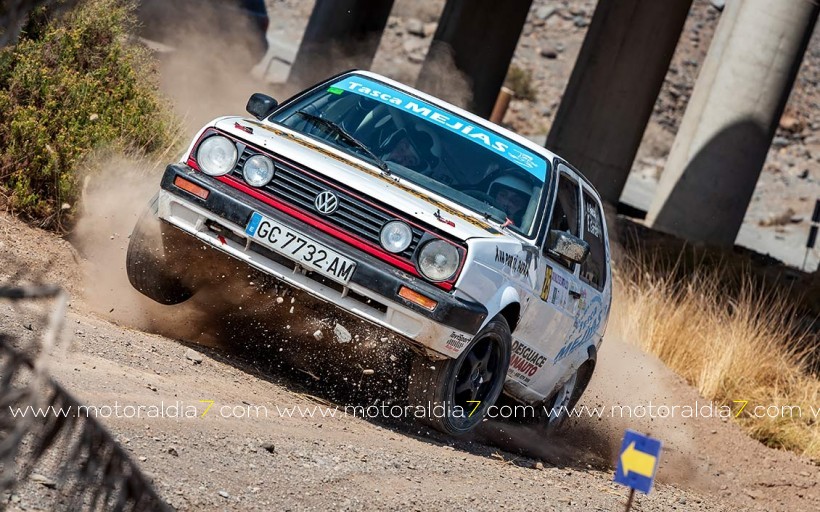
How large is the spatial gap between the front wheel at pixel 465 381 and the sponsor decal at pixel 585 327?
3.53 ft

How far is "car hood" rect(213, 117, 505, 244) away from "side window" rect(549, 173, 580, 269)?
92 cm

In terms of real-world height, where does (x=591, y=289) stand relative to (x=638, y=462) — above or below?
above

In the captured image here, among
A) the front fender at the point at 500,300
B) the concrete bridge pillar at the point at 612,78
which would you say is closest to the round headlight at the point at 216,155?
the front fender at the point at 500,300

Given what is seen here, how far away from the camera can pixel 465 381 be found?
7031 mm

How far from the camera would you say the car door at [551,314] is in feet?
24.8

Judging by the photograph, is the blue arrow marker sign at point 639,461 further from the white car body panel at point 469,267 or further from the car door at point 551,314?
the car door at point 551,314

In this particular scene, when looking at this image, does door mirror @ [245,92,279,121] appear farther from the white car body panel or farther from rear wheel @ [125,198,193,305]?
rear wheel @ [125,198,193,305]

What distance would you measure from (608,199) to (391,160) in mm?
15054

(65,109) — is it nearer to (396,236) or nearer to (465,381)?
(396,236)

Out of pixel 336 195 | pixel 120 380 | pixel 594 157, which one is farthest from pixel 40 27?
pixel 594 157

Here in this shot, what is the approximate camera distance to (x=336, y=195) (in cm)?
Answer: 662

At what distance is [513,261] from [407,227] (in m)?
0.77

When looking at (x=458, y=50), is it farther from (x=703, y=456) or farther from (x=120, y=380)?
(x=120, y=380)


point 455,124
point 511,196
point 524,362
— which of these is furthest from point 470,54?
point 524,362
